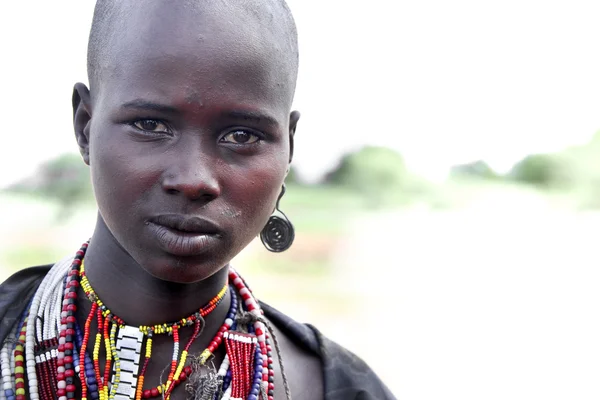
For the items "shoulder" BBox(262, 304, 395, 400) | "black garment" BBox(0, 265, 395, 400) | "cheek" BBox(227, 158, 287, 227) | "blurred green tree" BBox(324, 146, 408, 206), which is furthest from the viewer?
"blurred green tree" BBox(324, 146, 408, 206)

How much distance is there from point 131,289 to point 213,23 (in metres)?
0.66

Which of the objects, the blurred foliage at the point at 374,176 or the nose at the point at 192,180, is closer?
the nose at the point at 192,180

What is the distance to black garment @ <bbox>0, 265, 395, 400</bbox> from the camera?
1.78 meters

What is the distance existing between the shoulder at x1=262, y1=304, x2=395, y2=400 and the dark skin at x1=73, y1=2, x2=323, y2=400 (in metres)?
0.51

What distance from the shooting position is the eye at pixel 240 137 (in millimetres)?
1531

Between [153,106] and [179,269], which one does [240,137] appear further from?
[179,269]

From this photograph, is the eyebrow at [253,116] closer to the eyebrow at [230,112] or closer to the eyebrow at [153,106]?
the eyebrow at [230,112]

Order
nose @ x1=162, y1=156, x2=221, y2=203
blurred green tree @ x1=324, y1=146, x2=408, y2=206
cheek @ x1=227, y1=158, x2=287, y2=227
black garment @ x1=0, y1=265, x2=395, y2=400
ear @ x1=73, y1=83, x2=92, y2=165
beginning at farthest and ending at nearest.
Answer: blurred green tree @ x1=324, y1=146, x2=408, y2=206
black garment @ x1=0, y1=265, x2=395, y2=400
ear @ x1=73, y1=83, x2=92, y2=165
cheek @ x1=227, y1=158, x2=287, y2=227
nose @ x1=162, y1=156, x2=221, y2=203

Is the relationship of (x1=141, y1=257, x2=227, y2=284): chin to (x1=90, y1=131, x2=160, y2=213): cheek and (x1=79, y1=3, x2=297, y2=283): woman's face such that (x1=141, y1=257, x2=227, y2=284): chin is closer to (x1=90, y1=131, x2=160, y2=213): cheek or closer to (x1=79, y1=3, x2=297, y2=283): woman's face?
(x1=79, y1=3, x2=297, y2=283): woman's face

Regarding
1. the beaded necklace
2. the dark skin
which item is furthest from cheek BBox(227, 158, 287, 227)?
the beaded necklace

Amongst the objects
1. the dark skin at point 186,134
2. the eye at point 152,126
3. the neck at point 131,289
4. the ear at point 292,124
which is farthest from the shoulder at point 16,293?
the ear at point 292,124

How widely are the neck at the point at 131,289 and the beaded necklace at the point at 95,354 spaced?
0.07ft

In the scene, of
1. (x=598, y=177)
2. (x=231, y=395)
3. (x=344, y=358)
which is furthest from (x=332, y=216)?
(x=231, y=395)

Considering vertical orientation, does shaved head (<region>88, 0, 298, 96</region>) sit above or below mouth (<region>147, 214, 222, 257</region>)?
above
